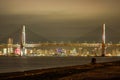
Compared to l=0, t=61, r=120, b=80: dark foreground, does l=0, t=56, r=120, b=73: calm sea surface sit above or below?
below

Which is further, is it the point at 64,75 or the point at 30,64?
the point at 30,64

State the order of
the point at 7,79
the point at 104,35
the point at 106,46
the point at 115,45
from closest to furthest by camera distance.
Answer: the point at 7,79 < the point at 115,45 < the point at 106,46 < the point at 104,35

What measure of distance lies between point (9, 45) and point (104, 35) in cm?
2899

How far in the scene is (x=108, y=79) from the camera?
20.0 meters

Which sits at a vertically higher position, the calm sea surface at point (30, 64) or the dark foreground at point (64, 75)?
the dark foreground at point (64, 75)

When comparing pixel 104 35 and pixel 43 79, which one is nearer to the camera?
pixel 43 79

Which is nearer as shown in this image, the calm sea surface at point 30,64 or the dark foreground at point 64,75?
the dark foreground at point 64,75

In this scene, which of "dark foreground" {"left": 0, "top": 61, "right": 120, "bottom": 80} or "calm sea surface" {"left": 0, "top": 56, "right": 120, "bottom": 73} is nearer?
"dark foreground" {"left": 0, "top": 61, "right": 120, "bottom": 80}

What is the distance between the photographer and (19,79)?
1966cm

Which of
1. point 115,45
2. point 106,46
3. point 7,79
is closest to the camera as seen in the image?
point 7,79

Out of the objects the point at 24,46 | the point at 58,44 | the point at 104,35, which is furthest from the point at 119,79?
the point at 104,35

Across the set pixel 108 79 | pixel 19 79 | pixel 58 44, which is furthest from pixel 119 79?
pixel 58 44

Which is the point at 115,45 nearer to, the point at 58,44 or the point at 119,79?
the point at 58,44

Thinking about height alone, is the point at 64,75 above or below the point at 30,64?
above
